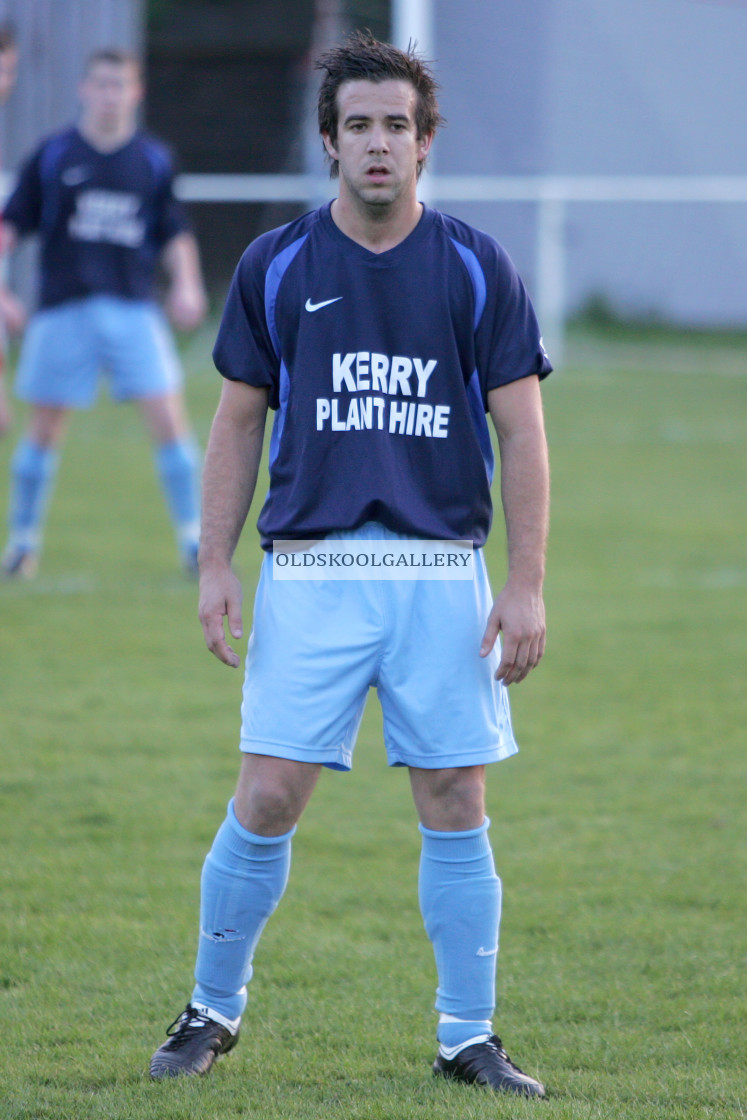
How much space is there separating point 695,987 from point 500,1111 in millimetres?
741

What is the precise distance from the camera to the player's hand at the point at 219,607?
8.62 ft

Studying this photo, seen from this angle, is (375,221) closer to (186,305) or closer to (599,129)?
(186,305)

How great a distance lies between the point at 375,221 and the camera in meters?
2.53

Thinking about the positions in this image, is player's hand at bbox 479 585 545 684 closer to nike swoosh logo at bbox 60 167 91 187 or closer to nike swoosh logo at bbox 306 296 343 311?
nike swoosh logo at bbox 306 296 343 311

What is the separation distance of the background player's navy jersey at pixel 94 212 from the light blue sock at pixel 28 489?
2.38 feet

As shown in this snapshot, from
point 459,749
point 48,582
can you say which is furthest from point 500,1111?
point 48,582

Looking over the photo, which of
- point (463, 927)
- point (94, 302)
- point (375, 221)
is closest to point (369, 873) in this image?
point (463, 927)

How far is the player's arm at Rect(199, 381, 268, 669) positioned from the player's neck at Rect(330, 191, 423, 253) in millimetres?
328

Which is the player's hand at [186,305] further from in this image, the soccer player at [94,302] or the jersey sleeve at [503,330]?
the jersey sleeve at [503,330]

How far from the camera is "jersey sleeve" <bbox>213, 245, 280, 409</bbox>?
8.45ft

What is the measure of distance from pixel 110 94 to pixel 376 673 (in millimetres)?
4858

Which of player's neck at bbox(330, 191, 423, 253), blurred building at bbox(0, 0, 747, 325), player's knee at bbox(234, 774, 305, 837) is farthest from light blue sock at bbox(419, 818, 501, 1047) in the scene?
blurred building at bbox(0, 0, 747, 325)

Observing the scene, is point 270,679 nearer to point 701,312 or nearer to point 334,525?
point 334,525

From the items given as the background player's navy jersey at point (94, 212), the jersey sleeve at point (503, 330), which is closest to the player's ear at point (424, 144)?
the jersey sleeve at point (503, 330)
